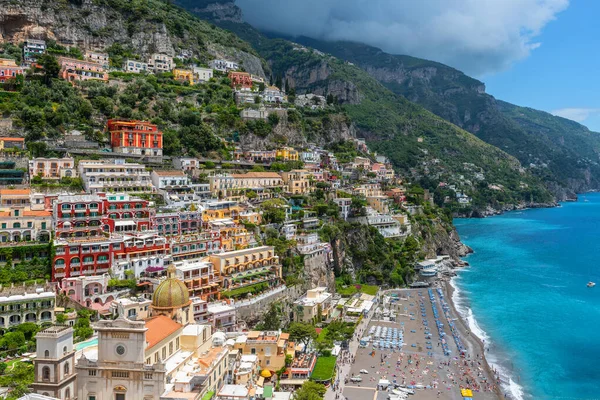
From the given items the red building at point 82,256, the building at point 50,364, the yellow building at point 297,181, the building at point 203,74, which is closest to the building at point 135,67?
the building at point 203,74

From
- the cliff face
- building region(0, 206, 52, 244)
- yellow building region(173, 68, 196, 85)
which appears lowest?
building region(0, 206, 52, 244)

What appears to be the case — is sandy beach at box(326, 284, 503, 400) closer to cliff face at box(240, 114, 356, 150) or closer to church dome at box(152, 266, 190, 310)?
church dome at box(152, 266, 190, 310)

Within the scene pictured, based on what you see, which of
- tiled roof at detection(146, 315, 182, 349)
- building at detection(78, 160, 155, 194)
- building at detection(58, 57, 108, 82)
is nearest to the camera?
tiled roof at detection(146, 315, 182, 349)

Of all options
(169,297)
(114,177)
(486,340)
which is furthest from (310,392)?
(114,177)

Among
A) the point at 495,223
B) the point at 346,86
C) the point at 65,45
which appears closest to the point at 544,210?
the point at 495,223

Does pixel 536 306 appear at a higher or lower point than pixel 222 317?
lower

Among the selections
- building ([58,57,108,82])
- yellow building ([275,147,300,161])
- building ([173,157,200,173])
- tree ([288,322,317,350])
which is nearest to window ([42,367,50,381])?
tree ([288,322,317,350])

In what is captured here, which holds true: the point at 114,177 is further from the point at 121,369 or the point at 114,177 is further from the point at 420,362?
the point at 420,362

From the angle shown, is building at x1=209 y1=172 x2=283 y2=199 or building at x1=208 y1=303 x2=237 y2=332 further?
building at x1=209 y1=172 x2=283 y2=199
